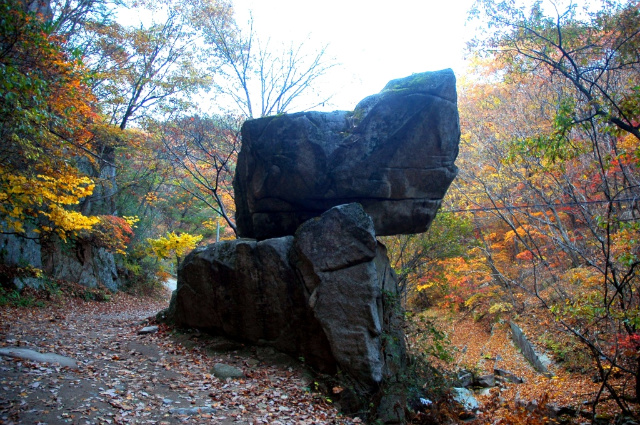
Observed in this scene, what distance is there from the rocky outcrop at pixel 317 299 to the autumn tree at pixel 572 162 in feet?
10.00

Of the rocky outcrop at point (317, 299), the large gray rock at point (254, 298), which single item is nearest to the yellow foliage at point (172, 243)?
the rocky outcrop at point (317, 299)

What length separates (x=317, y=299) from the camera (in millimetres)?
7051

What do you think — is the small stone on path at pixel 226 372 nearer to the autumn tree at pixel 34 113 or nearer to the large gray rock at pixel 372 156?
the large gray rock at pixel 372 156

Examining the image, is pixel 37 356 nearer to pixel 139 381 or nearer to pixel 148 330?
pixel 139 381

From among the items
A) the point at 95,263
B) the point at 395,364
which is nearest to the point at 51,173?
the point at 95,263

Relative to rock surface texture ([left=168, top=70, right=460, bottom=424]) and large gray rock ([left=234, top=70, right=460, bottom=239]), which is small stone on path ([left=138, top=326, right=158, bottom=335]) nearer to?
rock surface texture ([left=168, top=70, right=460, bottom=424])

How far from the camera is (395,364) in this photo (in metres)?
7.62

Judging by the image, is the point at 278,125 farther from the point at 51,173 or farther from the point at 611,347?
the point at 611,347

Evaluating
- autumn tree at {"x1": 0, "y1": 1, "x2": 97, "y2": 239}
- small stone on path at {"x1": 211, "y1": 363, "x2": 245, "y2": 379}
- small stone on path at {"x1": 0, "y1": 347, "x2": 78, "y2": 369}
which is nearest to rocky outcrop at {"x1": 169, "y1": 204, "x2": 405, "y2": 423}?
small stone on path at {"x1": 211, "y1": 363, "x2": 245, "y2": 379}

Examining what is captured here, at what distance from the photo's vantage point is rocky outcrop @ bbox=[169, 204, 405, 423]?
22.3ft

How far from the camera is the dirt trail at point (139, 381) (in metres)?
4.79

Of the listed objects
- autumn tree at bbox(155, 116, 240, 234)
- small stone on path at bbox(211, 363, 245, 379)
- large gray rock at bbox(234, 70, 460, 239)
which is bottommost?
small stone on path at bbox(211, 363, 245, 379)

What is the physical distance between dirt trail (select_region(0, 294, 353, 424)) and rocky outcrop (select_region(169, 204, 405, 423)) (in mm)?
505

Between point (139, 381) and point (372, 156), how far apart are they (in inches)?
225
